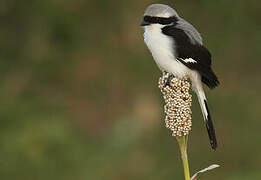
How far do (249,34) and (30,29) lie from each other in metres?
2.45

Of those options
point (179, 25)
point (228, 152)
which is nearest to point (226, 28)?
point (228, 152)

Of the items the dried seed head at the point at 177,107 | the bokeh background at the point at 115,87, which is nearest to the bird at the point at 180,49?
the dried seed head at the point at 177,107

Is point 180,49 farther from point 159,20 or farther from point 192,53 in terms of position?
point 159,20

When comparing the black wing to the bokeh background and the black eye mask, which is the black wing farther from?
the bokeh background

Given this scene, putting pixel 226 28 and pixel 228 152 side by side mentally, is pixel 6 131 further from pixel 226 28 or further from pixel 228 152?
pixel 226 28

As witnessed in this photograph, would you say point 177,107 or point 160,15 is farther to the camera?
point 160,15

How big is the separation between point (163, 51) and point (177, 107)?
72 centimetres

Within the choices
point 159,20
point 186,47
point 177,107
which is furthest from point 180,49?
point 177,107

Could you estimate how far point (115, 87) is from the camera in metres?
6.50

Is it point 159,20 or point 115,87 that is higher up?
point 159,20

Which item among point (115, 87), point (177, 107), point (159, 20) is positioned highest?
point (159, 20)

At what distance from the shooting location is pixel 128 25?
6.63 metres

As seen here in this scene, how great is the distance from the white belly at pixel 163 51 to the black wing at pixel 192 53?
3 centimetres

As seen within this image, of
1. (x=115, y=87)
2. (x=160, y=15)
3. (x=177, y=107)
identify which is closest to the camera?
(x=177, y=107)
